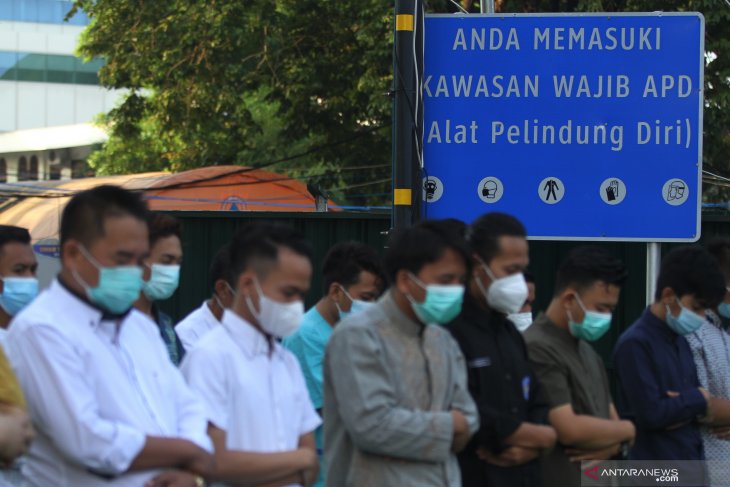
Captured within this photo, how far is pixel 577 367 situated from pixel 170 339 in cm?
215

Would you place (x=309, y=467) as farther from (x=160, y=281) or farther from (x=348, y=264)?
(x=348, y=264)

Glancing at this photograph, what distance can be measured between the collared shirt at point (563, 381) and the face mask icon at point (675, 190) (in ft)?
10.9

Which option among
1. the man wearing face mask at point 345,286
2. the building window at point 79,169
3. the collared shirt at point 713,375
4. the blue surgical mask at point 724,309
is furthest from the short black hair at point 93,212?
the building window at point 79,169

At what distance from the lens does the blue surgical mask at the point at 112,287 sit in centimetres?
393

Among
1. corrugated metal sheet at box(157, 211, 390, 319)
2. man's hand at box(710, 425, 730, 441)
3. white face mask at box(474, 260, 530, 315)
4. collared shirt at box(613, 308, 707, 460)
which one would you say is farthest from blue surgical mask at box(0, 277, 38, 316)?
corrugated metal sheet at box(157, 211, 390, 319)

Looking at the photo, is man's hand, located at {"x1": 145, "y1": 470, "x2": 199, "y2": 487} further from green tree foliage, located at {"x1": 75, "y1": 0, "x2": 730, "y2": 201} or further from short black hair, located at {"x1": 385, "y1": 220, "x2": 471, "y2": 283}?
green tree foliage, located at {"x1": 75, "y1": 0, "x2": 730, "y2": 201}

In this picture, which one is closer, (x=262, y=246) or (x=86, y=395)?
(x=86, y=395)

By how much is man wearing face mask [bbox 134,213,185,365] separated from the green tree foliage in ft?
35.9

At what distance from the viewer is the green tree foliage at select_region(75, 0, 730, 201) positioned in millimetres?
17328

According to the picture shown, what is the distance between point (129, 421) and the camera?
12.7ft

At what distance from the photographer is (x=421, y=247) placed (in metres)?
4.69

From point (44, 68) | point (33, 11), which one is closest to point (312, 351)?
point (44, 68)

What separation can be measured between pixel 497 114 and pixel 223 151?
1369 centimetres

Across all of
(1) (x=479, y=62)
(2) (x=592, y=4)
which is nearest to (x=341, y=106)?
(2) (x=592, y=4)
